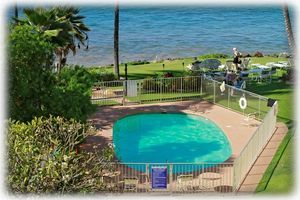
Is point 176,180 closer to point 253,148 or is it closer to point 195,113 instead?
point 253,148

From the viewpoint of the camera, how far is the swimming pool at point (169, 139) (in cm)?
2344

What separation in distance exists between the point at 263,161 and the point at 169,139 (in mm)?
6359

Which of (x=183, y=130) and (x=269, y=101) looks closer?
(x=269, y=101)

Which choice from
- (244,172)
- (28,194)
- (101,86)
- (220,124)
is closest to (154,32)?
(101,86)

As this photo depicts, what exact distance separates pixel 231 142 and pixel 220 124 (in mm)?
2848

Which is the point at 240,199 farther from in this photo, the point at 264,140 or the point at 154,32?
the point at 154,32

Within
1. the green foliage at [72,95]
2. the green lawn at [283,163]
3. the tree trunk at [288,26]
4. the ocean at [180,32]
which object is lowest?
the ocean at [180,32]

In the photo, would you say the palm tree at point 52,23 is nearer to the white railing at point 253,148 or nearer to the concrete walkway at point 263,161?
the white railing at point 253,148

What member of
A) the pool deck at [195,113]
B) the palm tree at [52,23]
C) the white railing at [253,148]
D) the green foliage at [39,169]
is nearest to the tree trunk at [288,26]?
the pool deck at [195,113]

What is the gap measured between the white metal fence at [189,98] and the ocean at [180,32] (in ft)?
85.1

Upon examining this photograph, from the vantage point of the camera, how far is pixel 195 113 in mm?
28984

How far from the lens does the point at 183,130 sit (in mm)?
27234

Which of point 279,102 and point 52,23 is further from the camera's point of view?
point 279,102

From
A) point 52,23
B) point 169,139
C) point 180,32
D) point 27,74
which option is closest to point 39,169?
point 27,74
